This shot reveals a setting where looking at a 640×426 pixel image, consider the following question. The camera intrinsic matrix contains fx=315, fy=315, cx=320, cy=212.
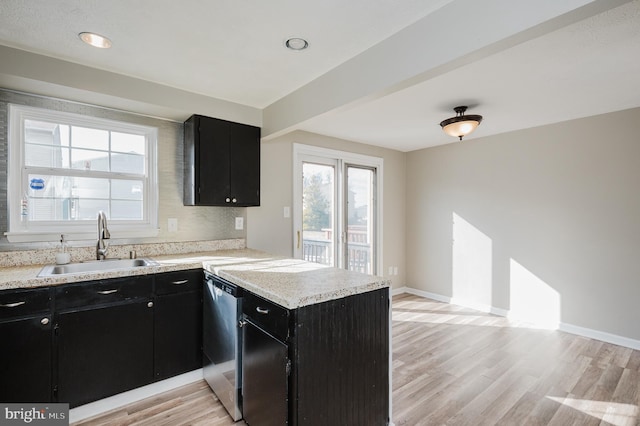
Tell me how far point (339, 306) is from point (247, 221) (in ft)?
6.22

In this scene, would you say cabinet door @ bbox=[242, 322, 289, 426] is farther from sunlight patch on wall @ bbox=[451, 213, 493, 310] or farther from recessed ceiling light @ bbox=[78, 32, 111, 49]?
sunlight patch on wall @ bbox=[451, 213, 493, 310]

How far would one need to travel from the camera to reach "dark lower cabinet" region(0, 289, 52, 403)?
1.76 metres

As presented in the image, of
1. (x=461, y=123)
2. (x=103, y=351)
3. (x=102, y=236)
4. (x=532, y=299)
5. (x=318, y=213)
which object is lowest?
(x=532, y=299)

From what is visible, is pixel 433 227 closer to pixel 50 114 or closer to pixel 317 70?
pixel 317 70

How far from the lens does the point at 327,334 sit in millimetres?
1596

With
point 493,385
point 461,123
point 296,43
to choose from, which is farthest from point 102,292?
point 461,123

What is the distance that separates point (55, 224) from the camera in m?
2.44

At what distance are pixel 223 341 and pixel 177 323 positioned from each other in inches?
19.5

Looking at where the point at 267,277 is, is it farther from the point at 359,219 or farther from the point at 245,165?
the point at 359,219

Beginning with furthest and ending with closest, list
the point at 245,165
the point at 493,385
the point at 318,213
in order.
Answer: the point at 318,213
the point at 245,165
the point at 493,385

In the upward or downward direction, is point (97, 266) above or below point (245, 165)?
below

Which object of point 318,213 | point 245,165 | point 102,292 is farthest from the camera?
point 318,213

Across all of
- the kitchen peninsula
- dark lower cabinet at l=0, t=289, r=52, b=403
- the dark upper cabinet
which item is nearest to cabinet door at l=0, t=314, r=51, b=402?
dark lower cabinet at l=0, t=289, r=52, b=403

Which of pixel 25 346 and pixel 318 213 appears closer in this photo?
pixel 25 346
